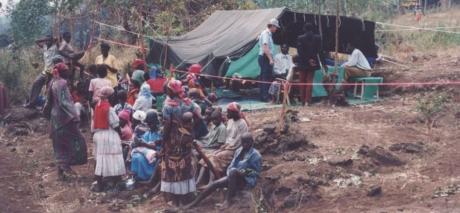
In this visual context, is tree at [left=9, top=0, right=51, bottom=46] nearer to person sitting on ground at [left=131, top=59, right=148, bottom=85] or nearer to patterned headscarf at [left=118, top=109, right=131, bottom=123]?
person sitting on ground at [left=131, top=59, right=148, bottom=85]

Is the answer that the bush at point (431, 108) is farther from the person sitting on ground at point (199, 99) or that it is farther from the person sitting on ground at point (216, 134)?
the person sitting on ground at point (199, 99)

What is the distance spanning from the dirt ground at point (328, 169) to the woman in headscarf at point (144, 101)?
1156mm

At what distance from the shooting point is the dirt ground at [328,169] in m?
6.81

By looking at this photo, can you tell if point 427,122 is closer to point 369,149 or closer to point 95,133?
point 369,149

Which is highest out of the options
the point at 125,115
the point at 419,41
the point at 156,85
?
the point at 419,41

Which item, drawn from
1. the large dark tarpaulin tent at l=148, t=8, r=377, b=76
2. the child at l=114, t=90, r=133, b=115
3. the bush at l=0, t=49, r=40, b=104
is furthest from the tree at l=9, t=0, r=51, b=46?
the child at l=114, t=90, r=133, b=115

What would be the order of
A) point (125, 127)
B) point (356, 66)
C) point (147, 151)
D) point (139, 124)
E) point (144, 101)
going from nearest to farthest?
point (147, 151) → point (139, 124) → point (125, 127) → point (144, 101) → point (356, 66)

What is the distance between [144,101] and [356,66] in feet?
15.6

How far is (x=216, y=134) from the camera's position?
821 centimetres

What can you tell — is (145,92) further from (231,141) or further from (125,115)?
(231,141)

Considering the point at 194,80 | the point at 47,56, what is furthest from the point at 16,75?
the point at 194,80

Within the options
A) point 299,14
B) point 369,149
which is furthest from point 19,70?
point 369,149

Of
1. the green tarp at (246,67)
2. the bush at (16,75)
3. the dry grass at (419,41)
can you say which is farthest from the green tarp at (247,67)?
the bush at (16,75)

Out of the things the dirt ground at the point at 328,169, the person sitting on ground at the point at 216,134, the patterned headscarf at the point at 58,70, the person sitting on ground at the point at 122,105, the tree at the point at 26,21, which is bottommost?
the dirt ground at the point at 328,169
